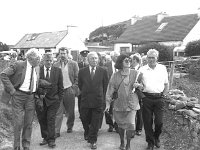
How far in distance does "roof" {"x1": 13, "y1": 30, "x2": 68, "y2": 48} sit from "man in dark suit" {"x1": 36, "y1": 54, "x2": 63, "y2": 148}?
37.7m

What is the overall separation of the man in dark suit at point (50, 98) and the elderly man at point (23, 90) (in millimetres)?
493

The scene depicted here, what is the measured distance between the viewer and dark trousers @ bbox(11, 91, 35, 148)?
603 centimetres

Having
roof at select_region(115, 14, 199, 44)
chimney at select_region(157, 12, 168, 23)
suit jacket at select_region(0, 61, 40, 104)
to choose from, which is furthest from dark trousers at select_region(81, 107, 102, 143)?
chimney at select_region(157, 12, 168, 23)

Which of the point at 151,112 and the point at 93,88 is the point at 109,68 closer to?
the point at 93,88

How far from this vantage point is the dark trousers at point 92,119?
264 inches

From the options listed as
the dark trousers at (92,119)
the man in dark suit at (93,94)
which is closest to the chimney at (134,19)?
the man in dark suit at (93,94)

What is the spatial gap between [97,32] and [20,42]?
3804 centimetres

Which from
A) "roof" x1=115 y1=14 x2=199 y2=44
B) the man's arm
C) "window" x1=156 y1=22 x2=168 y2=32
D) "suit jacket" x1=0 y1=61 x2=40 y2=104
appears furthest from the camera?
"window" x1=156 y1=22 x2=168 y2=32

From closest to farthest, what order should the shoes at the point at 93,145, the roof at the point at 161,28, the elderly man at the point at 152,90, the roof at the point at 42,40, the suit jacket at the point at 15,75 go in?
the suit jacket at the point at 15,75 → the elderly man at the point at 152,90 → the shoes at the point at 93,145 → the roof at the point at 161,28 → the roof at the point at 42,40

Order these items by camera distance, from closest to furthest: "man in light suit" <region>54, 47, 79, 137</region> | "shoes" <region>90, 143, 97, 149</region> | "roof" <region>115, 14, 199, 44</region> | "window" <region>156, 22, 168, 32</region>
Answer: "shoes" <region>90, 143, 97, 149</region>
"man in light suit" <region>54, 47, 79, 137</region>
"roof" <region>115, 14, 199, 44</region>
"window" <region>156, 22, 168, 32</region>

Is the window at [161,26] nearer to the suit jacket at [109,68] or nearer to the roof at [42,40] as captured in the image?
the roof at [42,40]

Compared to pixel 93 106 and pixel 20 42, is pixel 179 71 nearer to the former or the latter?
pixel 93 106

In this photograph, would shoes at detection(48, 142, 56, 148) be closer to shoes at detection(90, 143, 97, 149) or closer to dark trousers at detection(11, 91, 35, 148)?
dark trousers at detection(11, 91, 35, 148)

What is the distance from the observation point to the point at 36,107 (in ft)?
21.8
